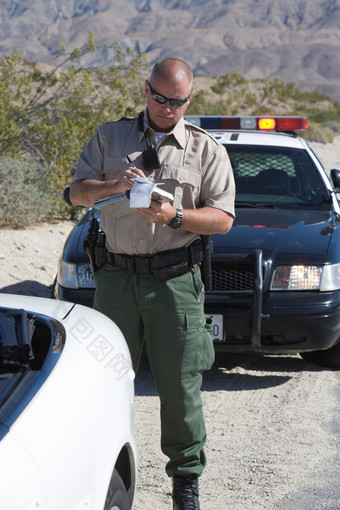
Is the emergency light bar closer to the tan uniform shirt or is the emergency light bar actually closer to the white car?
the tan uniform shirt

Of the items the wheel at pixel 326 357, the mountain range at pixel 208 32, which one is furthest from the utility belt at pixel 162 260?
the mountain range at pixel 208 32

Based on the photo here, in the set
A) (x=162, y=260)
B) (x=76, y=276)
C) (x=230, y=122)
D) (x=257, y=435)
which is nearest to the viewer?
(x=162, y=260)

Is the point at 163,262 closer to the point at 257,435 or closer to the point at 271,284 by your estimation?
the point at 257,435

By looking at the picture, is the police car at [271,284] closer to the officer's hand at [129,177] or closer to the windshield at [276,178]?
the windshield at [276,178]

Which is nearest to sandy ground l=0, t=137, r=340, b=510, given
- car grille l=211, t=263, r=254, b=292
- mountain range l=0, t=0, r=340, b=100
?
car grille l=211, t=263, r=254, b=292

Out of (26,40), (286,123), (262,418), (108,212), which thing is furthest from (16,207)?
(26,40)

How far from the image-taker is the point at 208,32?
155 meters

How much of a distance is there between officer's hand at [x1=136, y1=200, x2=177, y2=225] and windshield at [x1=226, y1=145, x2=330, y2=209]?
3.05 m

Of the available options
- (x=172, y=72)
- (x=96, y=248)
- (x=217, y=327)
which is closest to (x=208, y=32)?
(x=217, y=327)

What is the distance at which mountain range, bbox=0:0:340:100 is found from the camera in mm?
137625

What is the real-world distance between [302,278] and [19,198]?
202 inches

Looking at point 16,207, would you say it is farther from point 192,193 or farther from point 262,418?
point 192,193

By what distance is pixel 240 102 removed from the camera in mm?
39125

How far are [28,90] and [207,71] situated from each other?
12546 cm
